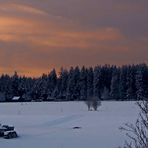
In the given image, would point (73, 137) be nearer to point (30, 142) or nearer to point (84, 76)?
point (30, 142)

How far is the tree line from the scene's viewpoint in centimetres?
13000

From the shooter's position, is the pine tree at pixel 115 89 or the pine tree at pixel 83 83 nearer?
the pine tree at pixel 115 89

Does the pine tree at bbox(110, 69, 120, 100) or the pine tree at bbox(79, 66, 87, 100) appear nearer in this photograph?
the pine tree at bbox(110, 69, 120, 100)

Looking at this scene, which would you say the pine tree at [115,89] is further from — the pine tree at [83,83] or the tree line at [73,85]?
the pine tree at [83,83]

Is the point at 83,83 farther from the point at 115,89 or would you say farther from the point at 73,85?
the point at 115,89

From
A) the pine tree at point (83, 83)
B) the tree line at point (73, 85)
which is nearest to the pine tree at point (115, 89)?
the tree line at point (73, 85)

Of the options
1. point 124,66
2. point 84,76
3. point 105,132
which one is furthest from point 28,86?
point 105,132

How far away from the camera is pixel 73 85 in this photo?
13900 cm

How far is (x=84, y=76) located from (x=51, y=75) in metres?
12.7

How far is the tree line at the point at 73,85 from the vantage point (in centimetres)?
13000

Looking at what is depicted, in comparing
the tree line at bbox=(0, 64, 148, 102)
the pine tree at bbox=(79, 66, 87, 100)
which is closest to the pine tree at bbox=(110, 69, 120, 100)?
the tree line at bbox=(0, 64, 148, 102)

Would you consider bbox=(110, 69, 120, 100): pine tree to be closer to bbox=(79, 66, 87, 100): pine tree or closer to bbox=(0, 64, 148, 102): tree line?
bbox=(0, 64, 148, 102): tree line

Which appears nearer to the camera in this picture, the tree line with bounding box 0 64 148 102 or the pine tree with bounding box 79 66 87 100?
the tree line with bounding box 0 64 148 102

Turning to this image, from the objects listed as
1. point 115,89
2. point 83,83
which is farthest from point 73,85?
point 115,89
